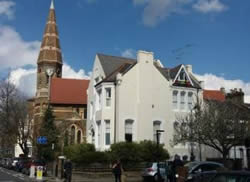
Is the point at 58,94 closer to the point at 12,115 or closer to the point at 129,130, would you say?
the point at 12,115

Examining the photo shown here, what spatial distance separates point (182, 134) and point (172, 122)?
6.64m

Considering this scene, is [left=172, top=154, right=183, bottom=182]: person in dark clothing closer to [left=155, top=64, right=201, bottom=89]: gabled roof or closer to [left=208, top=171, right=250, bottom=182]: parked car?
[left=208, top=171, right=250, bottom=182]: parked car

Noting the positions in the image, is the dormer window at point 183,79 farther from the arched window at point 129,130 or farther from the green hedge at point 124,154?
the green hedge at point 124,154

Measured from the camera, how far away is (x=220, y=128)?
2612cm

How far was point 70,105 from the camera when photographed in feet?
208

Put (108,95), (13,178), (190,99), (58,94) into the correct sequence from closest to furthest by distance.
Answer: (13,178) → (108,95) → (190,99) → (58,94)

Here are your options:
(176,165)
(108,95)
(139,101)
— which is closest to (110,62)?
(108,95)

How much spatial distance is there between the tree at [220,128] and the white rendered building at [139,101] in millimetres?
5484

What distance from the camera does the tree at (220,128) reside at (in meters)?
26.2

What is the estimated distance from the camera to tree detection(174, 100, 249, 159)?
85.9ft

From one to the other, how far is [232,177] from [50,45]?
78233 mm

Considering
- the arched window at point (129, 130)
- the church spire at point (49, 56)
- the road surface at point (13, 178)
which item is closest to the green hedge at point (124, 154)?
the arched window at point (129, 130)

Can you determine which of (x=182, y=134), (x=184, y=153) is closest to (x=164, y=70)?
(x=184, y=153)

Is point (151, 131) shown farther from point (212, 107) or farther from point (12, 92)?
point (12, 92)
